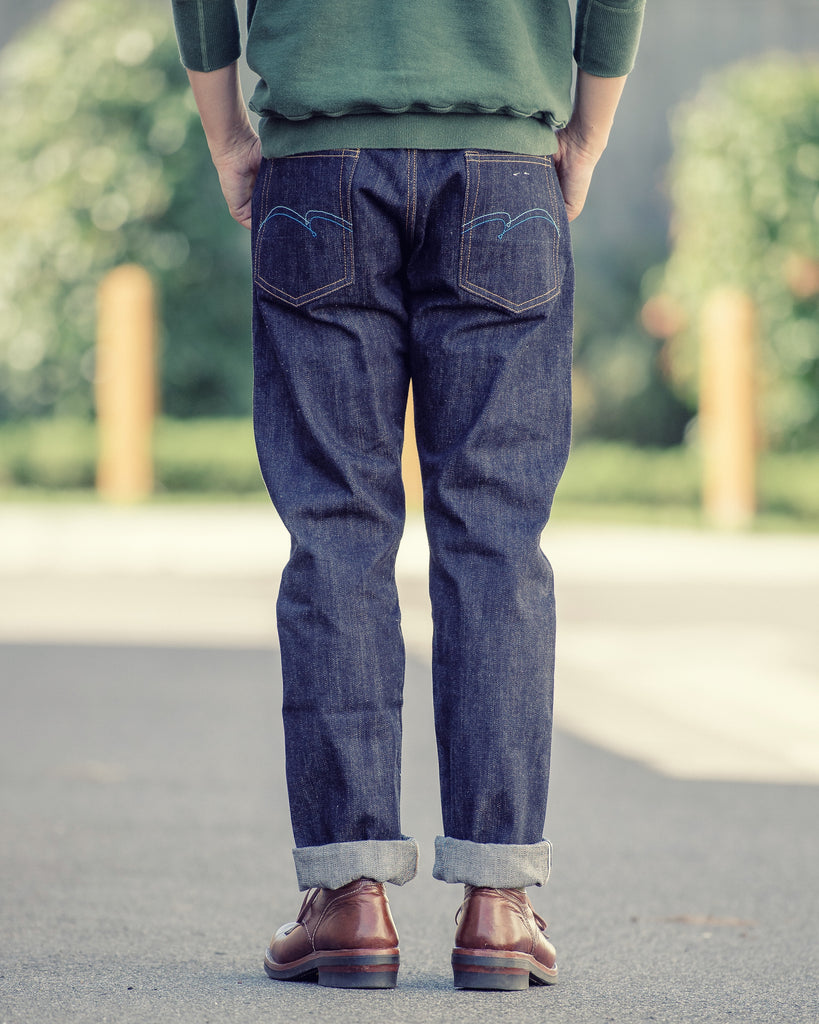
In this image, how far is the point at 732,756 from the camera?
416 centimetres

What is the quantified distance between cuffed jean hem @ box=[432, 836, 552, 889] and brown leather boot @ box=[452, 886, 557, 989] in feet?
0.05

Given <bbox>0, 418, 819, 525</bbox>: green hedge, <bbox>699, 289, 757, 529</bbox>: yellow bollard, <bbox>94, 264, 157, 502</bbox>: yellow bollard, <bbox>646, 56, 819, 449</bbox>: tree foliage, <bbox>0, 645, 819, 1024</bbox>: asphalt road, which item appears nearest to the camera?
<bbox>0, 645, 819, 1024</bbox>: asphalt road

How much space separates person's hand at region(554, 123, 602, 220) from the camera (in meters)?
2.13

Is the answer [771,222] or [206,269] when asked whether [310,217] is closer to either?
[771,222]

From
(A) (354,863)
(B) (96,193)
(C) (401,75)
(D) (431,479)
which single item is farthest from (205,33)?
(B) (96,193)

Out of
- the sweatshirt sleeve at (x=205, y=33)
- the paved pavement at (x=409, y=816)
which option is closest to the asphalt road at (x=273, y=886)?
the paved pavement at (x=409, y=816)

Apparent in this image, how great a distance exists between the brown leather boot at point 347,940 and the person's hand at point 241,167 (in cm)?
90

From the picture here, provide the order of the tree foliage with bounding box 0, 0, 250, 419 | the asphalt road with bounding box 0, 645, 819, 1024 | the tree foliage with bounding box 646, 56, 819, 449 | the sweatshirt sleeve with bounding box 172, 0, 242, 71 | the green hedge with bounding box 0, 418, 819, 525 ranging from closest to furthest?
1. the asphalt road with bounding box 0, 645, 819, 1024
2. the sweatshirt sleeve with bounding box 172, 0, 242, 71
3. the tree foliage with bounding box 646, 56, 819, 449
4. the green hedge with bounding box 0, 418, 819, 525
5. the tree foliage with bounding box 0, 0, 250, 419

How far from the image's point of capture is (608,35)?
6.76 feet

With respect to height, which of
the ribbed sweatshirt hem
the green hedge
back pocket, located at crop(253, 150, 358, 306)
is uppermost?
the ribbed sweatshirt hem

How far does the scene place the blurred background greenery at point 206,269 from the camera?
1384cm

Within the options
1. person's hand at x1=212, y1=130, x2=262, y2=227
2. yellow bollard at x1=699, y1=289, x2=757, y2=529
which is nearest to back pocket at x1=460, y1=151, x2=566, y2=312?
person's hand at x1=212, y1=130, x2=262, y2=227

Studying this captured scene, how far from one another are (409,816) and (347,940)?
4.77ft

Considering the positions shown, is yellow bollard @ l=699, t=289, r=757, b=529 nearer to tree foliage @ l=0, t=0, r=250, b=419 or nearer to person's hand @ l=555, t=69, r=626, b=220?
tree foliage @ l=0, t=0, r=250, b=419
